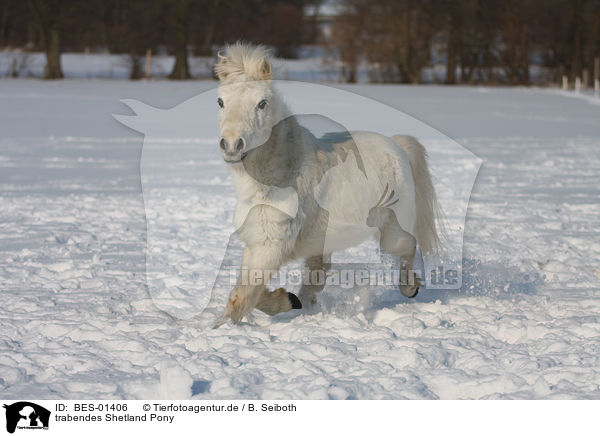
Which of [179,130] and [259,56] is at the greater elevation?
[259,56]

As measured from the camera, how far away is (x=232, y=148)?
3703 mm

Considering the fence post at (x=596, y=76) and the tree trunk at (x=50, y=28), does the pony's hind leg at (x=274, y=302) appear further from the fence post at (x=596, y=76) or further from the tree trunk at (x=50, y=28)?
the tree trunk at (x=50, y=28)

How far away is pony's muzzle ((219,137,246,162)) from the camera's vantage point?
3.70 m

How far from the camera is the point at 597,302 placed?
5008mm

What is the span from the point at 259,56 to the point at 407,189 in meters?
1.49

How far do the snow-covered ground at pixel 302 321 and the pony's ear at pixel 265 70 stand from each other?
1.45m

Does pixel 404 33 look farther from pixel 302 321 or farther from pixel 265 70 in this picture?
pixel 265 70

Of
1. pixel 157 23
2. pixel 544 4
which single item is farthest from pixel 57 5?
pixel 544 4

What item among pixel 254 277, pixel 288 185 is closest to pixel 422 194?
pixel 288 185

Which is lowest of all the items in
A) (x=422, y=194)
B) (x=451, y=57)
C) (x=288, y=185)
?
(x=422, y=194)

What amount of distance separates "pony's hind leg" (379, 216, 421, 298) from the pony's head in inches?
49.3

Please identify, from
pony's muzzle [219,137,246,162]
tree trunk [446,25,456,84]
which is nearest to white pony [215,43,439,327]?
pony's muzzle [219,137,246,162]

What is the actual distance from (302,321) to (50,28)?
33.1 metres
